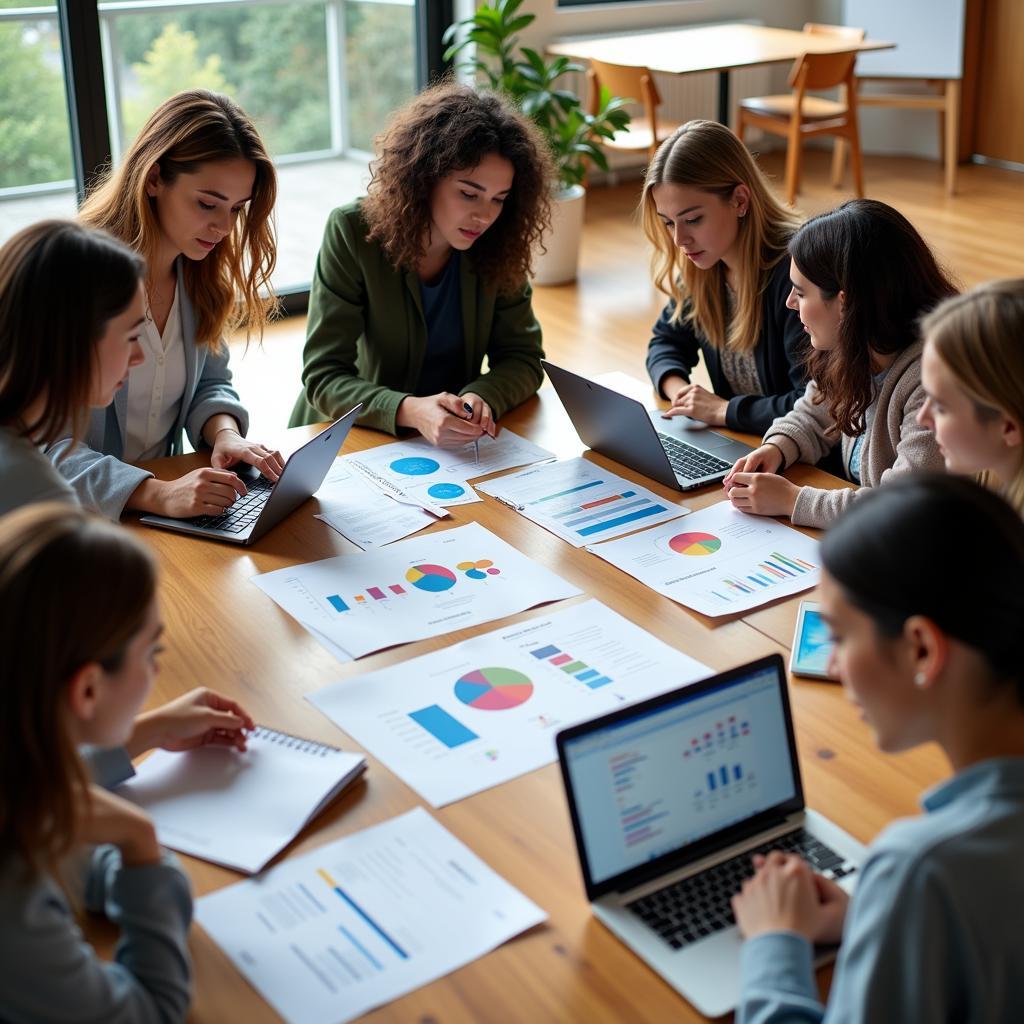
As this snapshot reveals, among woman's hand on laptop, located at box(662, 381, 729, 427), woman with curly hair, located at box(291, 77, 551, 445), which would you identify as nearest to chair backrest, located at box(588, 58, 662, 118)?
woman with curly hair, located at box(291, 77, 551, 445)

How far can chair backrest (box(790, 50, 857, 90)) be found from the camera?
587 cm

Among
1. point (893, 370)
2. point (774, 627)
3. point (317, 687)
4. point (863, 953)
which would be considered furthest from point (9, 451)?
point (893, 370)

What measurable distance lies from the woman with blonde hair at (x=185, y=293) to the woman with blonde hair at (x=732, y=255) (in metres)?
0.77

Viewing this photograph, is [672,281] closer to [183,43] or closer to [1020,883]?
[1020,883]

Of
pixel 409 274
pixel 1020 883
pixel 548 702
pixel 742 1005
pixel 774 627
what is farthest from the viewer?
pixel 409 274

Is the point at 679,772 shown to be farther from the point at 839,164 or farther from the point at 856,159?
the point at 839,164

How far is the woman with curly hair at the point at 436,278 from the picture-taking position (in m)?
2.44

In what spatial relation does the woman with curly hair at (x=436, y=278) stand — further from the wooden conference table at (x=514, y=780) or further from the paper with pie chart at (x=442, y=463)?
the wooden conference table at (x=514, y=780)

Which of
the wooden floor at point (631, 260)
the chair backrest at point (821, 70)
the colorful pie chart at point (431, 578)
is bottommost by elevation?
the wooden floor at point (631, 260)

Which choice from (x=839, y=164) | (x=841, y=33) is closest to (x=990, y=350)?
(x=841, y=33)

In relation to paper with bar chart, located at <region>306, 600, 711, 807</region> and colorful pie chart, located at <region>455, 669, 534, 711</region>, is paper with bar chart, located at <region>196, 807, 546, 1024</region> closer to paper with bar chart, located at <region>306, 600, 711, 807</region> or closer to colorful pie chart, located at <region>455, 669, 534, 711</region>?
paper with bar chart, located at <region>306, 600, 711, 807</region>

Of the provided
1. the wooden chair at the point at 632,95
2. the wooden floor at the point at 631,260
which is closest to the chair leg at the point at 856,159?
the wooden floor at the point at 631,260

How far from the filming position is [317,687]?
5.28 ft

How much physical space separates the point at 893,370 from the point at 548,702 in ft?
2.81
